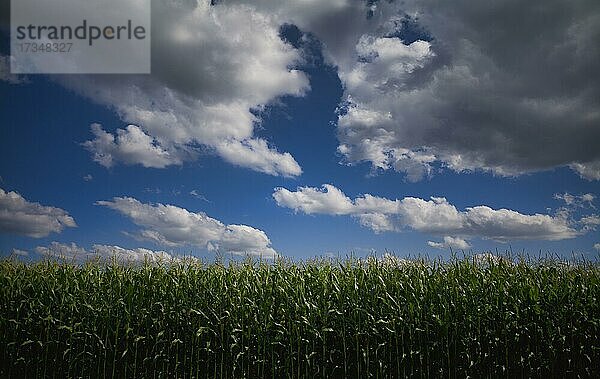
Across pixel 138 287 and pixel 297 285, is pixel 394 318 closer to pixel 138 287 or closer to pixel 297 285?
pixel 297 285

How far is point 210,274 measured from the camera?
11.8 metres

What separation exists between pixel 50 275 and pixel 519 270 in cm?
1202

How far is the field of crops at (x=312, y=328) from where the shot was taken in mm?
9555

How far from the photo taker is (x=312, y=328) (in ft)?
31.5

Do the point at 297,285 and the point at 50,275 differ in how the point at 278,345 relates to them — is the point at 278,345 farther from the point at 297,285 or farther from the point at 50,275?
the point at 50,275

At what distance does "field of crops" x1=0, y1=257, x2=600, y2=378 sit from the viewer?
955 centimetres

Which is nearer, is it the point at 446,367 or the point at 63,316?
the point at 446,367

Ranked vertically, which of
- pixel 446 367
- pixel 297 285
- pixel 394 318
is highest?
pixel 297 285

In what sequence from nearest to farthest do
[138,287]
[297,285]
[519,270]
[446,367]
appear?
[446,367] < [297,285] < [138,287] < [519,270]

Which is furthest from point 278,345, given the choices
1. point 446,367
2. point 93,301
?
point 93,301

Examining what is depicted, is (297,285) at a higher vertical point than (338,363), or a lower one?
higher

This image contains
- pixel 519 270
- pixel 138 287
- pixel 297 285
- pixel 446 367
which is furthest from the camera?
pixel 519 270

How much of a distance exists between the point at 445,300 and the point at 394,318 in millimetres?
1175

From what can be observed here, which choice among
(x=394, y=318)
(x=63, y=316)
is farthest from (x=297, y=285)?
(x=63, y=316)
